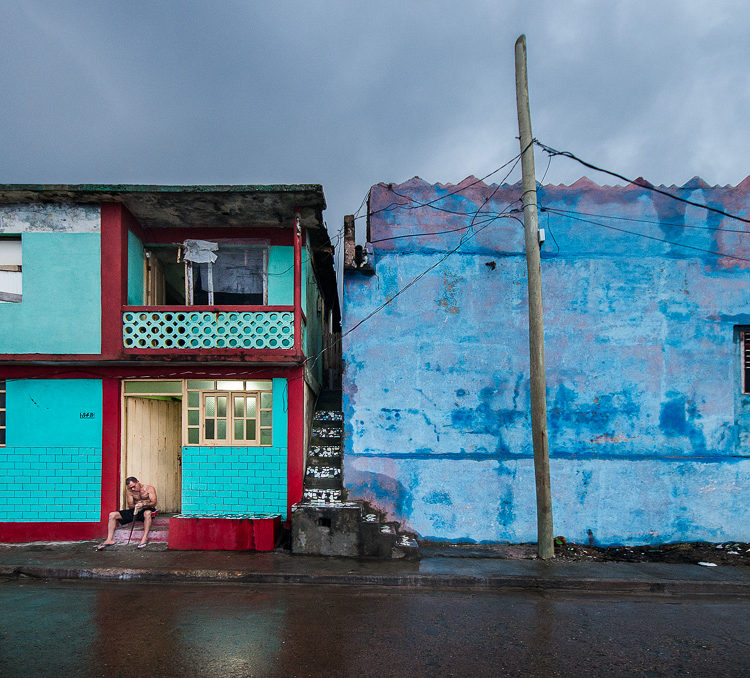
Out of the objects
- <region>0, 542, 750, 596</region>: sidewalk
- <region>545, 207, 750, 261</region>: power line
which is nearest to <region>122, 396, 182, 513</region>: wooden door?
<region>0, 542, 750, 596</region>: sidewalk

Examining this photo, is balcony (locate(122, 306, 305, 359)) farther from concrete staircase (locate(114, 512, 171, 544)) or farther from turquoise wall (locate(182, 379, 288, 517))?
concrete staircase (locate(114, 512, 171, 544))

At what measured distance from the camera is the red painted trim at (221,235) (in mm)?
10070

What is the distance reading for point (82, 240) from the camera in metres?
9.11

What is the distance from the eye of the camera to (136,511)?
8.39m

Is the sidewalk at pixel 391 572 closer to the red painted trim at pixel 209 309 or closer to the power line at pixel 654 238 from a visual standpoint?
the red painted trim at pixel 209 309

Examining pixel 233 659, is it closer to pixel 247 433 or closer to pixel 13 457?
pixel 247 433

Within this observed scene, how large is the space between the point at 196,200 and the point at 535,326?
20.0 ft

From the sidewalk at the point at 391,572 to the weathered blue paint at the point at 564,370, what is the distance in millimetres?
1224

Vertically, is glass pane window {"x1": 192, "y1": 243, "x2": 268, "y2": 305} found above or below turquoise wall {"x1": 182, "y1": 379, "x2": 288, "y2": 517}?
above

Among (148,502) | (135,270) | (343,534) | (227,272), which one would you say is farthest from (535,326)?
(135,270)

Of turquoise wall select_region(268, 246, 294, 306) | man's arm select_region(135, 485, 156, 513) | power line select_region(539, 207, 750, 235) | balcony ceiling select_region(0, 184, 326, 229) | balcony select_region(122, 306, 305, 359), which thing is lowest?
man's arm select_region(135, 485, 156, 513)

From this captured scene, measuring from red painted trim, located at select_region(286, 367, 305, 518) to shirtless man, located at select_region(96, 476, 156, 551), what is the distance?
2293 millimetres

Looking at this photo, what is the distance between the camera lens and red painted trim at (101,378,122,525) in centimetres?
902

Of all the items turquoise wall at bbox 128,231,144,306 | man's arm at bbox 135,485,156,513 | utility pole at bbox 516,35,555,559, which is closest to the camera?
utility pole at bbox 516,35,555,559
